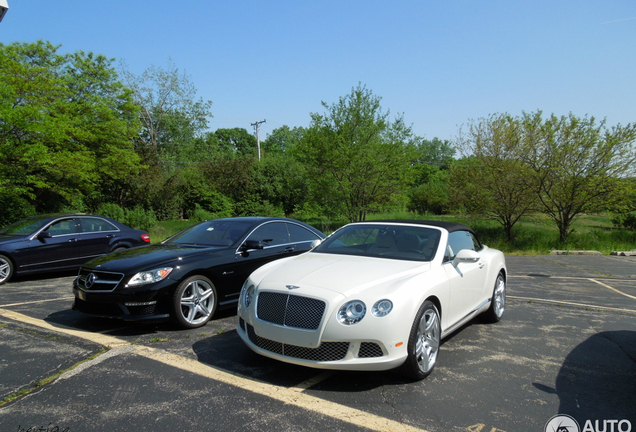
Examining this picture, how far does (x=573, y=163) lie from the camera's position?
23.0 m

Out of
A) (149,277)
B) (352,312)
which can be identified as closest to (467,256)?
(352,312)

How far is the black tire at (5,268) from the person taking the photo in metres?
8.91

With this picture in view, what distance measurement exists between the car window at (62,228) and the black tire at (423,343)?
8.78m

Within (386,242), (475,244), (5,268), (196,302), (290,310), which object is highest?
(386,242)

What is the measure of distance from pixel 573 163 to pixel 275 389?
24083 mm

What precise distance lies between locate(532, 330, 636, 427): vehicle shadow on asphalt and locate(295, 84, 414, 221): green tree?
72.0ft

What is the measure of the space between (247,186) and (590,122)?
30.0 meters

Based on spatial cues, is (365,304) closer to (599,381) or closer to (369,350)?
(369,350)

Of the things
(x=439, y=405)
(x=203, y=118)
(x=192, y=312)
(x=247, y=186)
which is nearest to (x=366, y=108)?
(x=247, y=186)

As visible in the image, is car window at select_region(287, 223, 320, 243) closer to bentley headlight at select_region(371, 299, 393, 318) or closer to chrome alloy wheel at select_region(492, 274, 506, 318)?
chrome alloy wheel at select_region(492, 274, 506, 318)

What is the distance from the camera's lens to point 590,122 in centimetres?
2272

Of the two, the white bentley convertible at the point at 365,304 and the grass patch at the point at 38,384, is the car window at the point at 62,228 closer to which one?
the grass patch at the point at 38,384

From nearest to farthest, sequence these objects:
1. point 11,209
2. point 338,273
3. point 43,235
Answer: point 338,273 → point 43,235 → point 11,209

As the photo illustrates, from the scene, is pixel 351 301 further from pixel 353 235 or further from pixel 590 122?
pixel 590 122
